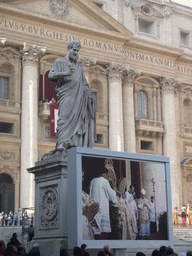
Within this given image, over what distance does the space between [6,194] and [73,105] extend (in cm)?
1871

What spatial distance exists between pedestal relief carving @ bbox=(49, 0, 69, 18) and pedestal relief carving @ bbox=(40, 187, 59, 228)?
22.5 meters

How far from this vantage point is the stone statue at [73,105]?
9.09 metres

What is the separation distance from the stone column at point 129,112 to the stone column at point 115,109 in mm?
985

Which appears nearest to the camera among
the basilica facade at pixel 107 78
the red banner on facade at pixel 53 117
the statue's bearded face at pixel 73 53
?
the statue's bearded face at pixel 73 53

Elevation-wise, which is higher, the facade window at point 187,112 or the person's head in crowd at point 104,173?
the facade window at point 187,112

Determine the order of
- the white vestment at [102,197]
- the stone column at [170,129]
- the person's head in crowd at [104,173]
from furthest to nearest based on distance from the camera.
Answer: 1. the stone column at [170,129]
2. the person's head in crowd at [104,173]
3. the white vestment at [102,197]

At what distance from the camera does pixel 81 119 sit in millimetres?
9195

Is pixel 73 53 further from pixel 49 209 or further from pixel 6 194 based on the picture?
pixel 6 194

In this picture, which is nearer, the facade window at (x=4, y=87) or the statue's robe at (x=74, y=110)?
the statue's robe at (x=74, y=110)

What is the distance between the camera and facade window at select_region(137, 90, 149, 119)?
3397cm

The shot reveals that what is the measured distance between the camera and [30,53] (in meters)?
28.0

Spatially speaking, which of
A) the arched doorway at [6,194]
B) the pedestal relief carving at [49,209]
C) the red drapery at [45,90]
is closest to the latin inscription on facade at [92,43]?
the red drapery at [45,90]

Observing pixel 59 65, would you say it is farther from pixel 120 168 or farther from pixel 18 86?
pixel 18 86

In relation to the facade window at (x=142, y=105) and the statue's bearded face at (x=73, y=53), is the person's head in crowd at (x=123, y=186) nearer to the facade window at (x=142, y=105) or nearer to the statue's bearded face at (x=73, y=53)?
the statue's bearded face at (x=73, y=53)
